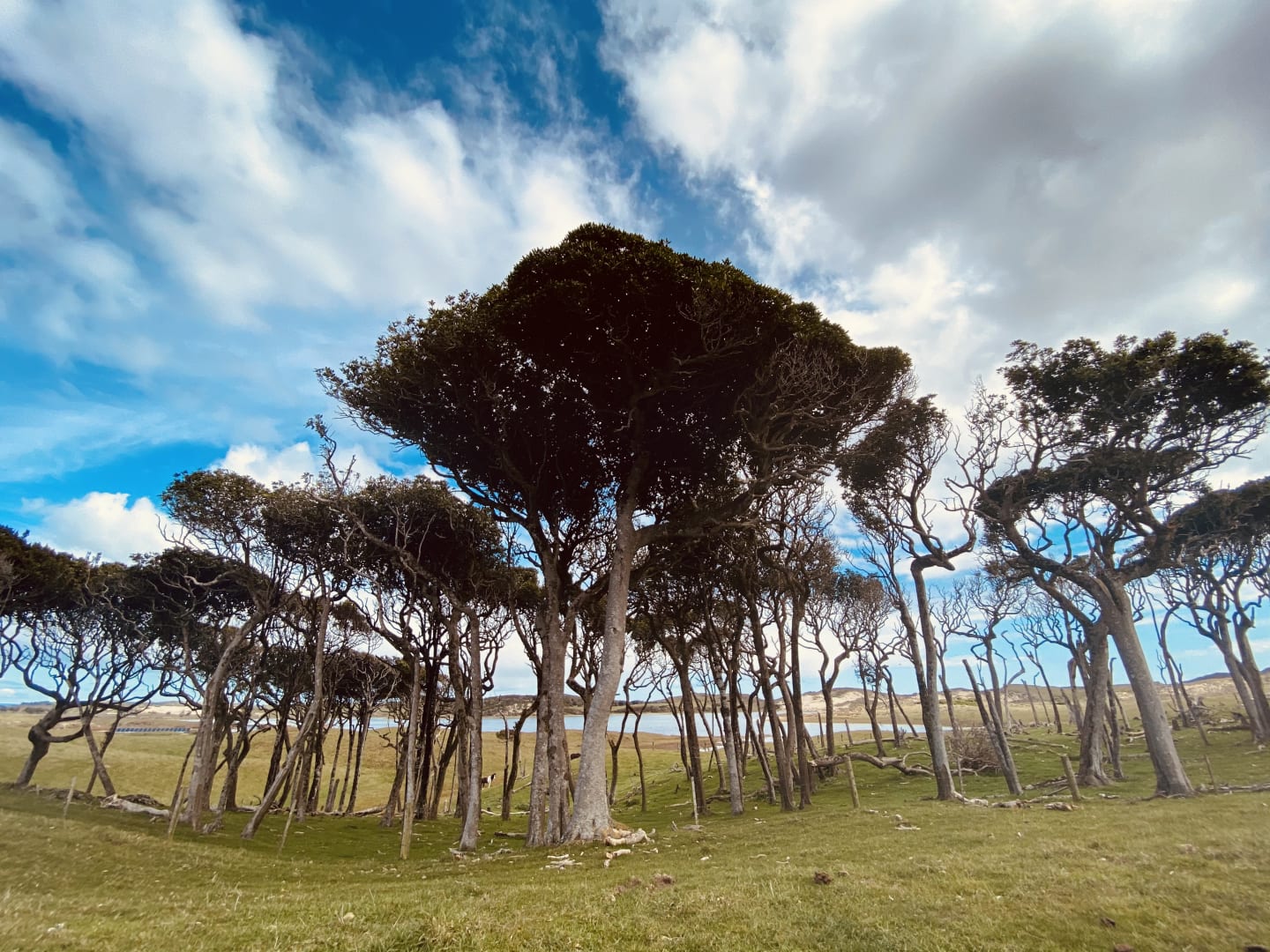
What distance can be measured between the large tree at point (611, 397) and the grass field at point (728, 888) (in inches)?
221

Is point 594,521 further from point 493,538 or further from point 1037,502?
point 1037,502

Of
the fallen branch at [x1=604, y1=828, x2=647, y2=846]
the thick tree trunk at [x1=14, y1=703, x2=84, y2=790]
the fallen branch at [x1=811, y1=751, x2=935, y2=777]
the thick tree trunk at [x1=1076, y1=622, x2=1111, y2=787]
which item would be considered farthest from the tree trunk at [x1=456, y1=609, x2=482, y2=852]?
the thick tree trunk at [x1=1076, y1=622, x2=1111, y2=787]

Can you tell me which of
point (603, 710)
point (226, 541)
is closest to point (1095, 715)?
point (603, 710)

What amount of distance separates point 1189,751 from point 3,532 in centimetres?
5666

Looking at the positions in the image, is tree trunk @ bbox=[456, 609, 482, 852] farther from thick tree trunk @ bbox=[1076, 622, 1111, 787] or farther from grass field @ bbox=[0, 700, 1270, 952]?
thick tree trunk @ bbox=[1076, 622, 1111, 787]

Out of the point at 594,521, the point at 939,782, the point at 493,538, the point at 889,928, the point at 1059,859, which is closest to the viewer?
the point at 889,928

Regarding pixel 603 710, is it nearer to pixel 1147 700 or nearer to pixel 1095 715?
pixel 1147 700

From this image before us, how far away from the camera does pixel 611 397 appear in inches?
785

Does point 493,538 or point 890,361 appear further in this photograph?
point 493,538

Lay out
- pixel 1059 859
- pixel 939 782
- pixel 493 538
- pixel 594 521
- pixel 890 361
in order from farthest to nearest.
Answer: pixel 493 538 < pixel 594 521 < pixel 939 782 < pixel 890 361 < pixel 1059 859

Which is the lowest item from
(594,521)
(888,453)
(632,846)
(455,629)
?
(632,846)

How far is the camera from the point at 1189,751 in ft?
99.5

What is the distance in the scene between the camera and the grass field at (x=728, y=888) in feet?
22.7

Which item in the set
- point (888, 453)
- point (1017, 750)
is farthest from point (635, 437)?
point (1017, 750)
